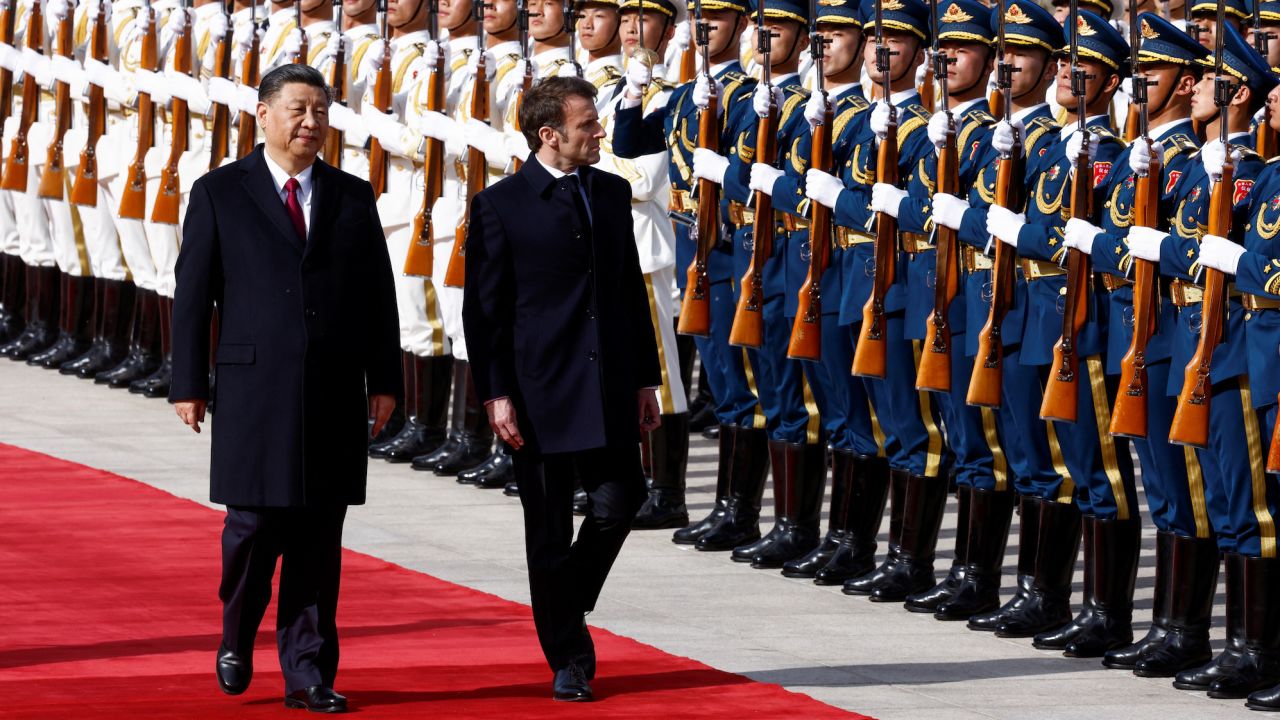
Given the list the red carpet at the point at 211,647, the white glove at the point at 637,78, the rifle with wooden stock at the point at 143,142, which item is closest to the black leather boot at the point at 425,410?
the red carpet at the point at 211,647

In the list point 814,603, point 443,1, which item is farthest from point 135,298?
point 814,603

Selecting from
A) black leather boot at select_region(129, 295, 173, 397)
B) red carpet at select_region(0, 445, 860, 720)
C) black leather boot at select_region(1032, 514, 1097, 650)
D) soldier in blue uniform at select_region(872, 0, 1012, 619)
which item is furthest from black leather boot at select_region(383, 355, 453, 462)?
black leather boot at select_region(1032, 514, 1097, 650)

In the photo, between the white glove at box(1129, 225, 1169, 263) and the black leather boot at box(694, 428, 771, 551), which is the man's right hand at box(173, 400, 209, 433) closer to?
the white glove at box(1129, 225, 1169, 263)

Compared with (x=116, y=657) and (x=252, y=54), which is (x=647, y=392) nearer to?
(x=116, y=657)

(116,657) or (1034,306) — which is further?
(1034,306)

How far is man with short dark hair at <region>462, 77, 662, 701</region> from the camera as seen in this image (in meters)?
6.86

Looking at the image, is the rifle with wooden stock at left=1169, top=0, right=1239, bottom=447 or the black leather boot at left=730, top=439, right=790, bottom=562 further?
the black leather boot at left=730, top=439, right=790, bottom=562

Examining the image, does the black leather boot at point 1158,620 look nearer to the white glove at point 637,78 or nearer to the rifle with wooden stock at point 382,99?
the white glove at point 637,78

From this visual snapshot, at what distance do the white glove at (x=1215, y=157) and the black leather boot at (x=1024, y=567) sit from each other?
1328mm

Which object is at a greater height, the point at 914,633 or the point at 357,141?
the point at 357,141

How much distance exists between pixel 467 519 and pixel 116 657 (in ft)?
9.14

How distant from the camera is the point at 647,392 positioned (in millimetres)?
7059

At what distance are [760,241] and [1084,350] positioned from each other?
160 cm

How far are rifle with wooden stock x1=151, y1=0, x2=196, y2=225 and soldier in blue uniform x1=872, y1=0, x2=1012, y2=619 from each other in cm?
478
